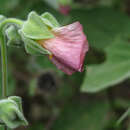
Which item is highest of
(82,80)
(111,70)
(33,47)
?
(33,47)

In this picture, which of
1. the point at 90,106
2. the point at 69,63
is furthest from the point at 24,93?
the point at 69,63

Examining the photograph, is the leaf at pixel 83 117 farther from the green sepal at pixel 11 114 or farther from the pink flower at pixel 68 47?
the pink flower at pixel 68 47

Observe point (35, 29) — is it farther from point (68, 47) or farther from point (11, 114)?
point (11, 114)

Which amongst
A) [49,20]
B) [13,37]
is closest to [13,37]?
[13,37]

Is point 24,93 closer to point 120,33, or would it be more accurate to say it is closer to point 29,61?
point 29,61

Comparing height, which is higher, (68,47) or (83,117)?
(68,47)

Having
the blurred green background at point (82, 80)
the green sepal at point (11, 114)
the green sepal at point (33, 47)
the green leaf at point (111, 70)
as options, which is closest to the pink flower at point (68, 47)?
the green sepal at point (33, 47)
